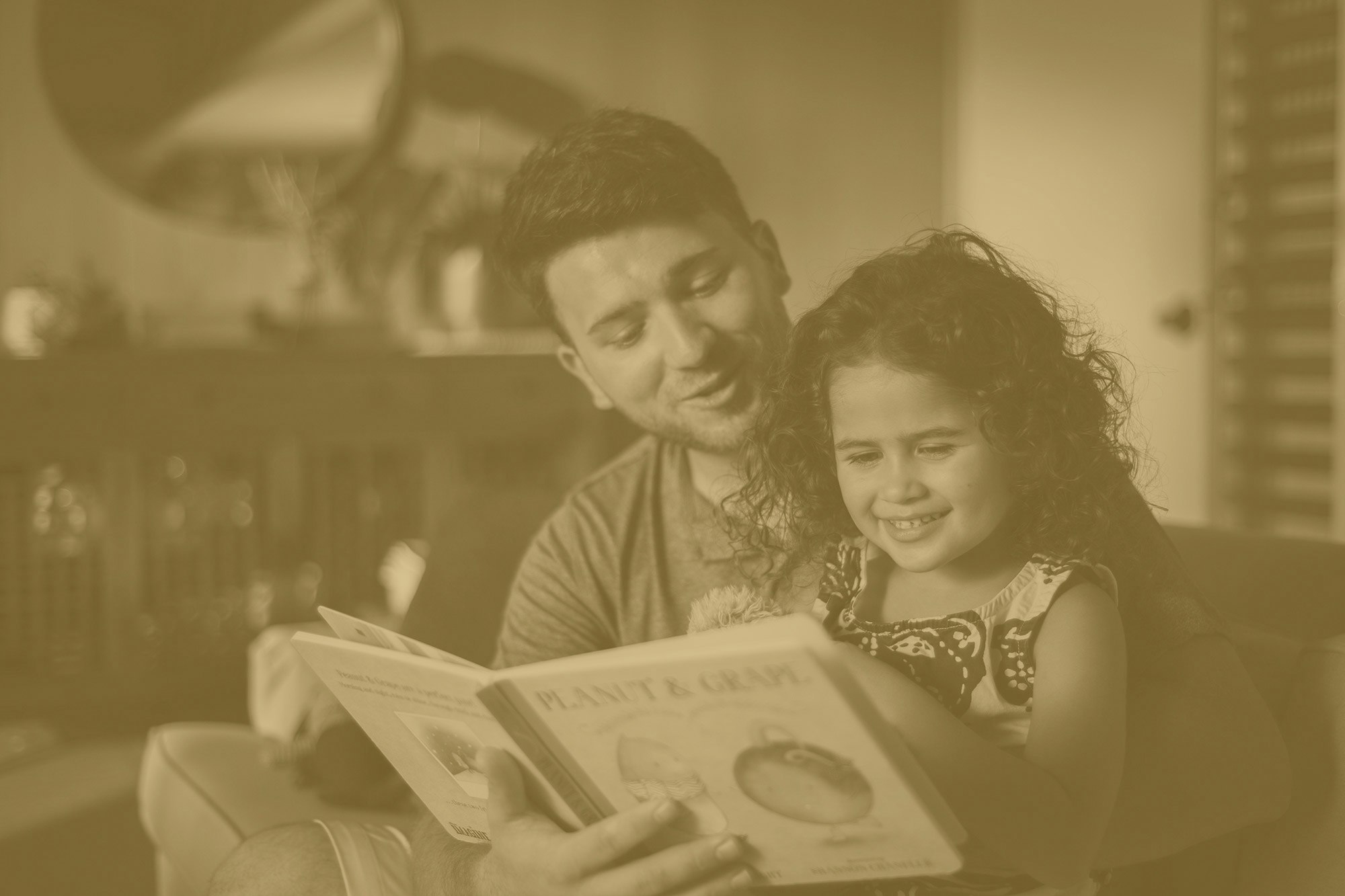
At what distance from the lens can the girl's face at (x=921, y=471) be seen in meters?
1.02

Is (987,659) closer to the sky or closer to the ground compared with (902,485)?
closer to the ground

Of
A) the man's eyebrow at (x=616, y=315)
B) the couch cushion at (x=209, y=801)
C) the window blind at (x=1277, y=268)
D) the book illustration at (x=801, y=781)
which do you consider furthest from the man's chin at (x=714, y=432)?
the window blind at (x=1277, y=268)

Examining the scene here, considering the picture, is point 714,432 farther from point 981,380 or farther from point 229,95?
point 229,95

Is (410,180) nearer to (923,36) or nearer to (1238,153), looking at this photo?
(923,36)

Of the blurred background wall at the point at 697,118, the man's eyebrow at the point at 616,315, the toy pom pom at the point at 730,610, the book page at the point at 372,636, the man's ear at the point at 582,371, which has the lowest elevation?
the toy pom pom at the point at 730,610

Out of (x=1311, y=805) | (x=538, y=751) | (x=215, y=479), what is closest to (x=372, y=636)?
(x=538, y=751)

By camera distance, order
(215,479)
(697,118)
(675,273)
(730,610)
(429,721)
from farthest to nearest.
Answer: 1. (697,118)
2. (215,479)
3. (675,273)
4. (730,610)
5. (429,721)

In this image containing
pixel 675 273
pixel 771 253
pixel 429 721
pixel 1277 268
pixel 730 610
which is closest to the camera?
pixel 429 721

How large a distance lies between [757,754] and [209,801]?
1.10 m

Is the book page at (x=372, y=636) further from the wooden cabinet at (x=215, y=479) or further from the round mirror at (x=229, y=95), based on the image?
the round mirror at (x=229, y=95)

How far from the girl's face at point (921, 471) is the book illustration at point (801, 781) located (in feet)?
0.85

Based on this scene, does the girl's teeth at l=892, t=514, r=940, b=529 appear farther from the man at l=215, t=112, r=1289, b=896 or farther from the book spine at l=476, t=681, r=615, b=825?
the book spine at l=476, t=681, r=615, b=825

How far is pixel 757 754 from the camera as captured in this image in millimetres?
818

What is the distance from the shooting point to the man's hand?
2.92 feet
